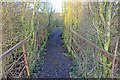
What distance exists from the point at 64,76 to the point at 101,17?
179 cm

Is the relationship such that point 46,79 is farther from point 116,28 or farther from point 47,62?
point 116,28

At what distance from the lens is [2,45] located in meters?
2.60

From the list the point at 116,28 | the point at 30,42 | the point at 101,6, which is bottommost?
the point at 30,42

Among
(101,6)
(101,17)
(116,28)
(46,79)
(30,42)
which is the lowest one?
(46,79)

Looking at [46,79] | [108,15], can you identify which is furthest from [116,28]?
[46,79]

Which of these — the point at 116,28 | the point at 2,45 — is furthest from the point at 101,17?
the point at 2,45

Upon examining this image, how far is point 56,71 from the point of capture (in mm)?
2967

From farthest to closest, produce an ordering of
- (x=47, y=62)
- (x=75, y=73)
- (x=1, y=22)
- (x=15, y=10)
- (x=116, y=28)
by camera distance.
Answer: (x=47, y=62)
(x=15, y=10)
(x=75, y=73)
(x=1, y=22)
(x=116, y=28)

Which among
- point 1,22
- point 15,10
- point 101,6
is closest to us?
point 101,6

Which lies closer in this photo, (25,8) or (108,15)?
(108,15)

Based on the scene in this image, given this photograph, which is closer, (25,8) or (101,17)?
(101,17)

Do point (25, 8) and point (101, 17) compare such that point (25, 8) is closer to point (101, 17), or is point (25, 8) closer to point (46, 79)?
point (46, 79)

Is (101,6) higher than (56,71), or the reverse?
(101,6)

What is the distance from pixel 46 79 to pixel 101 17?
75.7 inches
